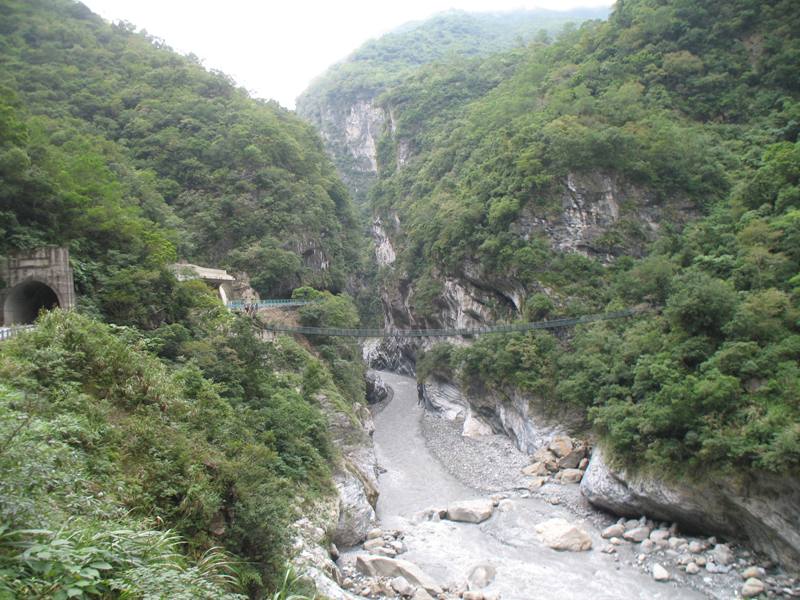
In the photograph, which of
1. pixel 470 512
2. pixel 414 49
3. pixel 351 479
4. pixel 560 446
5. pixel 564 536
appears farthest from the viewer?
pixel 414 49

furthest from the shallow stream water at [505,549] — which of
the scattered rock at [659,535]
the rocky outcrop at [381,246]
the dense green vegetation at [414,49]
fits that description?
the dense green vegetation at [414,49]

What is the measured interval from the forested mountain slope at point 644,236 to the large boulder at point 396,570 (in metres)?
5.56

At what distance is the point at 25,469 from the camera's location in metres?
2.95

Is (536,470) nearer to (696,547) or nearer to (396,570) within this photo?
(696,547)

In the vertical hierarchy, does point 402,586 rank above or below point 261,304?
below

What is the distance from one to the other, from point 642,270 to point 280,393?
11735mm

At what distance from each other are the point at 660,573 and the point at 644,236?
1333 cm

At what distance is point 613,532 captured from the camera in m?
11.6

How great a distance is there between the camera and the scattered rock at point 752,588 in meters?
9.02

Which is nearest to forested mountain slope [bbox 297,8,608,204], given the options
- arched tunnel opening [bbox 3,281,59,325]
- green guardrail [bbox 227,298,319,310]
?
green guardrail [bbox 227,298,319,310]

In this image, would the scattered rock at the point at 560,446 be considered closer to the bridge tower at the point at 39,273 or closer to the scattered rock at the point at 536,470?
the scattered rock at the point at 536,470

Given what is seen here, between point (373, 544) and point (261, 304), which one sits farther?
point (261, 304)

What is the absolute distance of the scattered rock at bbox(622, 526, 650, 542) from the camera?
442 inches

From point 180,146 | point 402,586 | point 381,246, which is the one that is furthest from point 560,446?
point 381,246
